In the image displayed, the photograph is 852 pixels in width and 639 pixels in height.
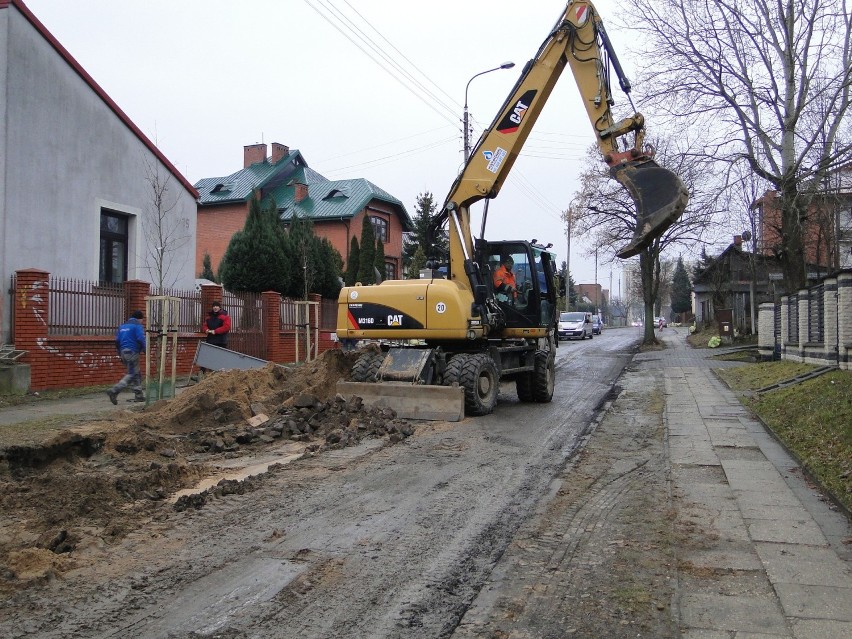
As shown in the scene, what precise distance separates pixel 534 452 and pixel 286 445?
123 inches

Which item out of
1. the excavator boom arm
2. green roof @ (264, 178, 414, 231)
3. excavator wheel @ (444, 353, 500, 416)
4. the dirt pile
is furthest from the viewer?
green roof @ (264, 178, 414, 231)

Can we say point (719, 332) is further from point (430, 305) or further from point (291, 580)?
point (291, 580)

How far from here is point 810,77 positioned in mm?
20078

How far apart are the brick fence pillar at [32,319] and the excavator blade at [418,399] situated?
23.8ft

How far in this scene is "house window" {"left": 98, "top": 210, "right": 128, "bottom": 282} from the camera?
1847cm

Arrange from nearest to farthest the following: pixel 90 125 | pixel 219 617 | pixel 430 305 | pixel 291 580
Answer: pixel 219 617
pixel 291 580
pixel 430 305
pixel 90 125

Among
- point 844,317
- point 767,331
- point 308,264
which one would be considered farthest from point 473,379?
point 308,264

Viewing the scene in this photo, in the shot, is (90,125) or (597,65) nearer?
(597,65)

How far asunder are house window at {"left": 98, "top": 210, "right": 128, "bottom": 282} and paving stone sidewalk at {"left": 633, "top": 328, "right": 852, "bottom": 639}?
48.9ft

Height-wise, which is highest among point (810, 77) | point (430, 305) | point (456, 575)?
point (810, 77)

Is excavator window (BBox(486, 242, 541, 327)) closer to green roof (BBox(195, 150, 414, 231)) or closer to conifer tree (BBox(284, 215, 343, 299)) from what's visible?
conifer tree (BBox(284, 215, 343, 299))

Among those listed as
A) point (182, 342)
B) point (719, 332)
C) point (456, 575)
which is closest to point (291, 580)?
point (456, 575)

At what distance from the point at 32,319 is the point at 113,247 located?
199 inches

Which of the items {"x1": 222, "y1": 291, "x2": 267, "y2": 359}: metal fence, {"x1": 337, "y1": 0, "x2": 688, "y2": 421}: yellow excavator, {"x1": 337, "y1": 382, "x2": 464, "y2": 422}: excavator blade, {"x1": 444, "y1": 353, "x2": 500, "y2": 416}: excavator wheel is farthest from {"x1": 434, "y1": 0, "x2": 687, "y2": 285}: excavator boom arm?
{"x1": 222, "y1": 291, "x2": 267, "y2": 359}: metal fence
